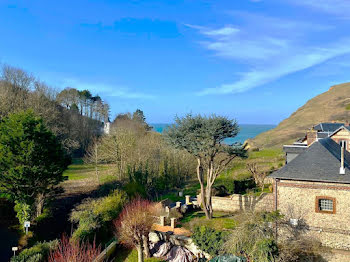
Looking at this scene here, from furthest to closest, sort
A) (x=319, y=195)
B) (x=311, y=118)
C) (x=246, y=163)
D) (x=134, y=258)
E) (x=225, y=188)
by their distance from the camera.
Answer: (x=311, y=118) < (x=246, y=163) < (x=225, y=188) < (x=134, y=258) < (x=319, y=195)

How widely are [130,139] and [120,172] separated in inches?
187

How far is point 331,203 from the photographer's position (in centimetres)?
1557

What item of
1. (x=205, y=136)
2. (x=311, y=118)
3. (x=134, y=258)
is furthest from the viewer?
(x=311, y=118)

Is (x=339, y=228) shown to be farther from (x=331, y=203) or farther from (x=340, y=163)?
(x=340, y=163)

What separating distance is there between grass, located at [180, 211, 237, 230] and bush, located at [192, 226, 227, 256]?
2.71 meters

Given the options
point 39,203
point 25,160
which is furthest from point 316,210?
point 39,203

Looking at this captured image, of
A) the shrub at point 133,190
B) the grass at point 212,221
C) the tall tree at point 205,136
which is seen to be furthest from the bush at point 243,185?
the shrub at point 133,190

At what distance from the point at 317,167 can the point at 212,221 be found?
26.8 feet

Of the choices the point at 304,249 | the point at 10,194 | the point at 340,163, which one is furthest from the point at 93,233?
the point at 340,163

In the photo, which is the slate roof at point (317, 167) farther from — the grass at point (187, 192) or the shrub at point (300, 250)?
the grass at point (187, 192)

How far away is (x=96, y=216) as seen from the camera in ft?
59.6

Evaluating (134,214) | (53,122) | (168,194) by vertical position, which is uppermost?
(53,122)

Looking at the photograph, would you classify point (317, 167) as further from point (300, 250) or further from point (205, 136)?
point (205, 136)

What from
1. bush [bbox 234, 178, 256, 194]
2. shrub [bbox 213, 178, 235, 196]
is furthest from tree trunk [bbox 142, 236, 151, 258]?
bush [bbox 234, 178, 256, 194]
